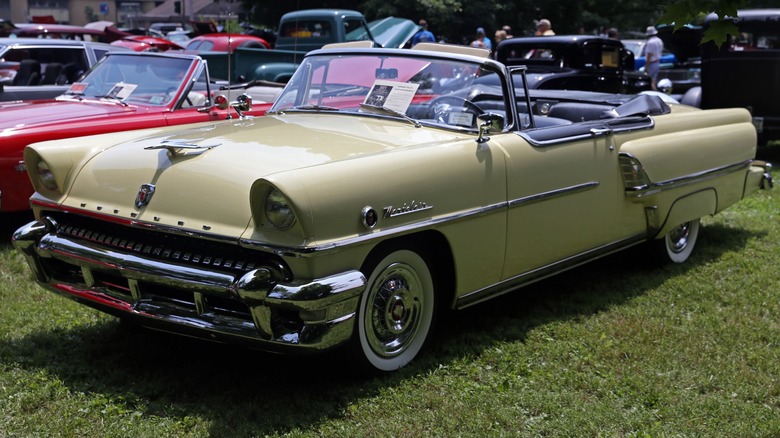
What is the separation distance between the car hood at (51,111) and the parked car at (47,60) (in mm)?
1607

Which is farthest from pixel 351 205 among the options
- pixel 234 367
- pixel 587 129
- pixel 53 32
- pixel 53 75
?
pixel 53 32

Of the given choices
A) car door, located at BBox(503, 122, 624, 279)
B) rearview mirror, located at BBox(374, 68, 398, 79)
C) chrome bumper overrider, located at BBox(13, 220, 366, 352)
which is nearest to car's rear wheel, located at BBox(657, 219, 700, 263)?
car door, located at BBox(503, 122, 624, 279)

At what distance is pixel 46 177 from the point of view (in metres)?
3.98


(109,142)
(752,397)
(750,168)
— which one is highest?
(109,142)

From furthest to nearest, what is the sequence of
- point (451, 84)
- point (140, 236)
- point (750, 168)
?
point (750, 168) → point (451, 84) → point (140, 236)

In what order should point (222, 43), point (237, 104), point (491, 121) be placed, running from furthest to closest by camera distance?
point (222, 43), point (237, 104), point (491, 121)

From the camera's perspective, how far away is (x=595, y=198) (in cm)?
471

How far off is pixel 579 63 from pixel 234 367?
7.41 m

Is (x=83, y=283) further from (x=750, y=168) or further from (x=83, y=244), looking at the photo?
(x=750, y=168)

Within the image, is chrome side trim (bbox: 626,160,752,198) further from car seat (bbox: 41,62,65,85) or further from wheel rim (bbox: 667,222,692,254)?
car seat (bbox: 41,62,65,85)

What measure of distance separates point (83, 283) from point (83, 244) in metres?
0.21

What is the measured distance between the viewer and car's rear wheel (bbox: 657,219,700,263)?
5.60 meters

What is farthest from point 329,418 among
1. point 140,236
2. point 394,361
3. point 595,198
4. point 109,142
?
point 595,198

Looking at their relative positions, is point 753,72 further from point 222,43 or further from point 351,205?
point 222,43
